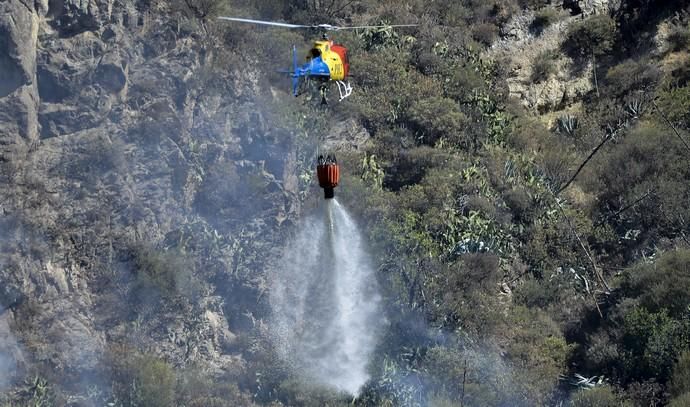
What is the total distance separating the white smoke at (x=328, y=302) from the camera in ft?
123

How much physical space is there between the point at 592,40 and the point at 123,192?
772 inches

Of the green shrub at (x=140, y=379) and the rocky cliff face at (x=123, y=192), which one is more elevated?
the rocky cliff face at (x=123, y=192)

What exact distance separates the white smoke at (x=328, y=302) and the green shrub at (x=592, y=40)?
528 inches

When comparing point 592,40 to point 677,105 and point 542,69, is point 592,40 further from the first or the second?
point 677,105

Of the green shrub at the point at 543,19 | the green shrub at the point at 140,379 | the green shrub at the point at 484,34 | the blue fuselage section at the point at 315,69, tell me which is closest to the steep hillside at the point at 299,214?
the green shrub at the point at 140,379

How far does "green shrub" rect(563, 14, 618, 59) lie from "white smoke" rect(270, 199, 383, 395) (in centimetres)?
1342

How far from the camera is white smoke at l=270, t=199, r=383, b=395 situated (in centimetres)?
3741

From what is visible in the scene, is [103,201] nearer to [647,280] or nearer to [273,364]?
[273,364]

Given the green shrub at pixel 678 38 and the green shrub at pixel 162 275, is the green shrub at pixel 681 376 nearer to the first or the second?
the green shrub at pixel 162 275

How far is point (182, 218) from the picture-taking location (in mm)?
39156

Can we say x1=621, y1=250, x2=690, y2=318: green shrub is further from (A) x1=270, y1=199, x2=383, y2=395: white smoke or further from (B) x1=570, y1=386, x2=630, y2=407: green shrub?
(A) x1=270, y1=199, x2=383, y2=395: white smoke

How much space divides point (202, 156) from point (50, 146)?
15.4ft

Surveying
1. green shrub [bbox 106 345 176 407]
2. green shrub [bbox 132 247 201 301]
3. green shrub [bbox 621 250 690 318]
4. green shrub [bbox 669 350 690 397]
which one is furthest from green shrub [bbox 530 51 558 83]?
green shrub [bbox 106 345 176 407]

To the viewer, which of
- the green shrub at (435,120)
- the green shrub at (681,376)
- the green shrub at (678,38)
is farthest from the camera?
the green shrub at (678,38)
